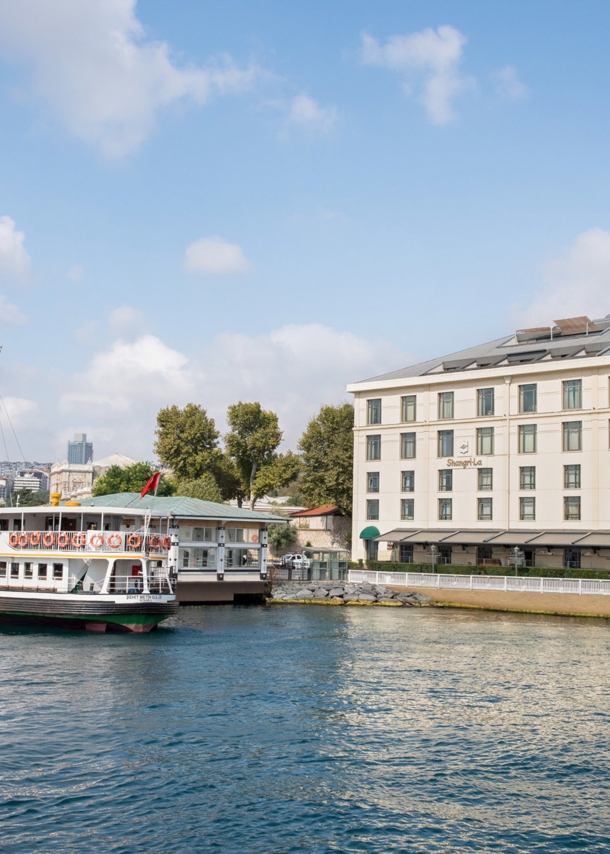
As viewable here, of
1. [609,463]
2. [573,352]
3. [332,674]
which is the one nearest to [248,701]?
[332,674]

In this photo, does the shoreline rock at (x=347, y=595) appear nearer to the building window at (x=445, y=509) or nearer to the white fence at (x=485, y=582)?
the white fence at (x=485, y=582)

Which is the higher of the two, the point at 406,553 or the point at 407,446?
the point at 407,446

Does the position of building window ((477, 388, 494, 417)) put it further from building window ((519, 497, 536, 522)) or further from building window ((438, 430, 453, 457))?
building window ((519, 497, 536, 522))

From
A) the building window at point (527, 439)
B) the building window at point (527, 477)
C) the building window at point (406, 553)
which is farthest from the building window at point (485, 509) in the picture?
the building window at point (406, 553)

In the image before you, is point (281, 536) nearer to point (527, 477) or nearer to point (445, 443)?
point (445, 443)

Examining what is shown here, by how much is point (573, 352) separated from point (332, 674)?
43106 mm

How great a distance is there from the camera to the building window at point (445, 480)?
72.6 m

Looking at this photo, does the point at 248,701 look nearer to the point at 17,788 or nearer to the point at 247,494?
the point at 17,788

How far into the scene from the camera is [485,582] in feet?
199

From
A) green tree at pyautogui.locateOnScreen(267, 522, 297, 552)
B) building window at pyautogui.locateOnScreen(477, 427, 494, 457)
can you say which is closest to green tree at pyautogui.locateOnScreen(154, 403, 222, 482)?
green tree at pyautogui.locateOnScreen(267, 522, 297, 552)

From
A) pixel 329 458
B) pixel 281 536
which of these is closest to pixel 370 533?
pixel 281 536

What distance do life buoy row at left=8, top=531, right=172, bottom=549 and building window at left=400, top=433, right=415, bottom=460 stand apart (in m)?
31.5

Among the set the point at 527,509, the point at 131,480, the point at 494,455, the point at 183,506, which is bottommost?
the point at 183,506

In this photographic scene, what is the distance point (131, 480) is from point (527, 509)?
47100 mm
